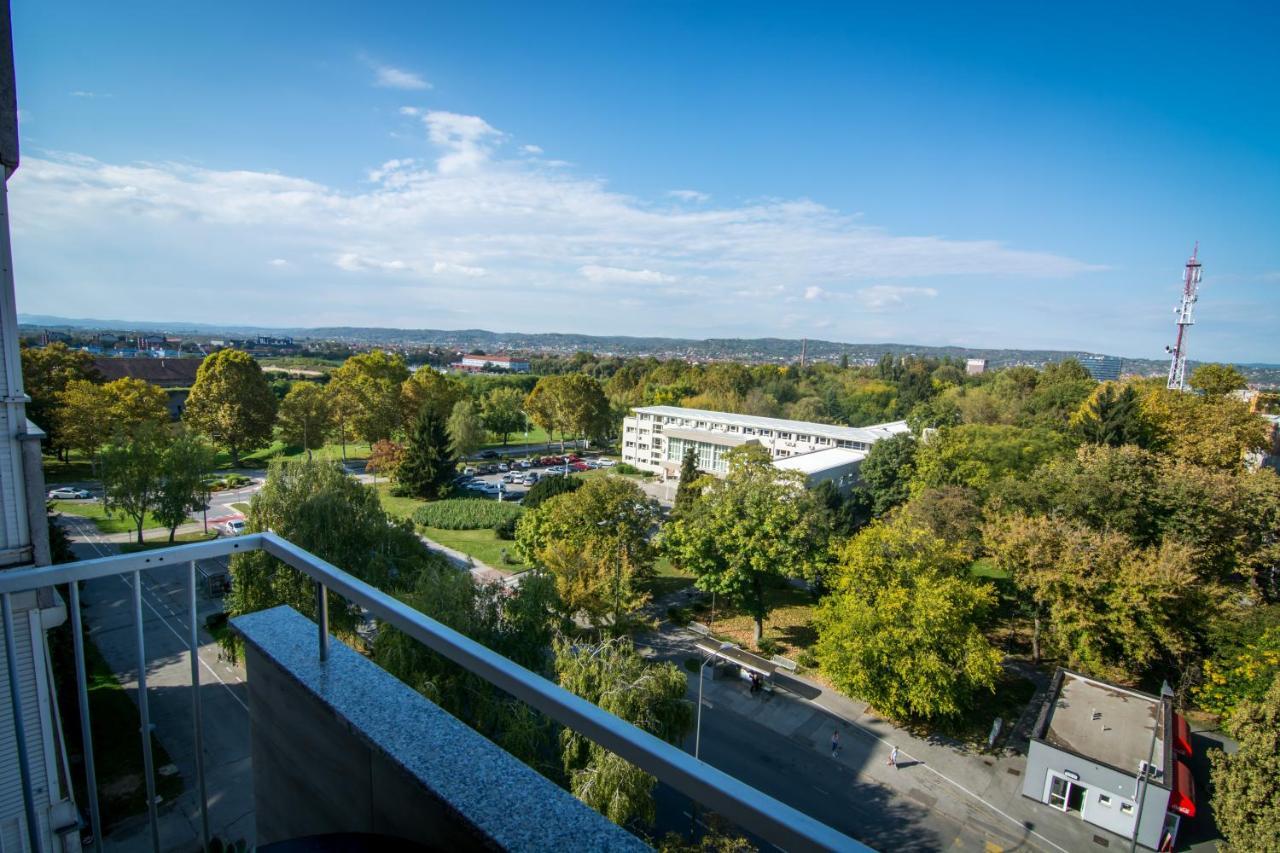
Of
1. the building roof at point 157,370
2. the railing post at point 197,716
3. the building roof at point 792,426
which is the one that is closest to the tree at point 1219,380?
the building roof at point 792,426

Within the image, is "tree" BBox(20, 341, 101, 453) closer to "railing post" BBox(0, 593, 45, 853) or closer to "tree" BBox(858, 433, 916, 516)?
"railing post" BBox(0, 593, 45, 853)

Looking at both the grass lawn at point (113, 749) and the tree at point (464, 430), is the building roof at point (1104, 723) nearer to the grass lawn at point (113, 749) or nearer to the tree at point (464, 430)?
the grass lawn at point (113, 749)

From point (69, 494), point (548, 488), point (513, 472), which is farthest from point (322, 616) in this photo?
point (513, 472)

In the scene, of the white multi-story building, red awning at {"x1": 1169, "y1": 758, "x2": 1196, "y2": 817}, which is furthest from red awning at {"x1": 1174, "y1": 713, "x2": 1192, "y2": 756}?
the white multi-story building

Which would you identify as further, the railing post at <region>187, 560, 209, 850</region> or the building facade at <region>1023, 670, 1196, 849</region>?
the building facade at <region>1023, 670, 1196, 849</region>

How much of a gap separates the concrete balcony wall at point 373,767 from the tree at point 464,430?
3550 cm

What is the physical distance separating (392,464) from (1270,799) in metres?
32.1

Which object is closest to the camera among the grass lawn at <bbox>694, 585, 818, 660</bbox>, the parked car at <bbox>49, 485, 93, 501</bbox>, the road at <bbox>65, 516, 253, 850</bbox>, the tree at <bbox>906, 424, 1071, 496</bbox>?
the road at <bbox>65, 516, 253, 850</bbox>

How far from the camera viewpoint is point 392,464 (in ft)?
105

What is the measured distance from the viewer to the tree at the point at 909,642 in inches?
507

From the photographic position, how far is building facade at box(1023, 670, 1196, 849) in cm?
1083

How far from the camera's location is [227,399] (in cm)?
3173

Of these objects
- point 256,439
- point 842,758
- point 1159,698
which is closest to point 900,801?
point 842,758

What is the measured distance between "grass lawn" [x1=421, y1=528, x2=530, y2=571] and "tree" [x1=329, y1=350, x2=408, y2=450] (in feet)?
45.0
